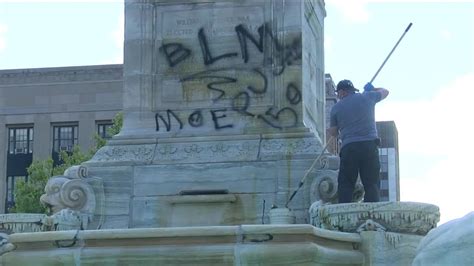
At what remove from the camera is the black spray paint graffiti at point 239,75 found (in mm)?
16875

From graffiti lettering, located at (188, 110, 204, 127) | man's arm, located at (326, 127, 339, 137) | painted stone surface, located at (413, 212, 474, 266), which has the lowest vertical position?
painted stone surface, located at (413, 212, 474, 266)

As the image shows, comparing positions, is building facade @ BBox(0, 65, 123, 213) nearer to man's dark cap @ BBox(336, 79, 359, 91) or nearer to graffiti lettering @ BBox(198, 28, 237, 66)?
graffiti lettering @ BBox(198, 28, 237, 66)

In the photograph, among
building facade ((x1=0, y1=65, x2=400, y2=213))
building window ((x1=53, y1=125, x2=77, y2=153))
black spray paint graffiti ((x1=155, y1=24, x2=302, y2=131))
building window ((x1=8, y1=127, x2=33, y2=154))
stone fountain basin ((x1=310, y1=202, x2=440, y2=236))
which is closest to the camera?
stone fountain basin ((x1=310, y1=202, x2=440, y2=236))

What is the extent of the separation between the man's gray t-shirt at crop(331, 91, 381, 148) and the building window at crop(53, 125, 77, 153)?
5066cm

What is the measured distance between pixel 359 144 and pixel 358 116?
32 centimetres

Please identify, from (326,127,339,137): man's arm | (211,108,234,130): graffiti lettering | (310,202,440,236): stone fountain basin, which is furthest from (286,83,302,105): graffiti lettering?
(310,202,440,236): stone fountain basin

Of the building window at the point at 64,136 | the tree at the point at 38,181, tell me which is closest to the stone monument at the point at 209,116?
the tree at the point at 38,181

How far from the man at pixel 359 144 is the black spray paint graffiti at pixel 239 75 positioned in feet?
6.56

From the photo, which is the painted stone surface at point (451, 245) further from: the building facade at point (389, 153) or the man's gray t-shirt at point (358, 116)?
the building facade at point (389, 153)

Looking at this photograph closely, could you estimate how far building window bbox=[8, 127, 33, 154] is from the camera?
6638 centimetres

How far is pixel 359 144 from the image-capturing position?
14797mm

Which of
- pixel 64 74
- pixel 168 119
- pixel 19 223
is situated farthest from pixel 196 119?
pixel 64 74

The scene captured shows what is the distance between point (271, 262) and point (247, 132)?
450 cm

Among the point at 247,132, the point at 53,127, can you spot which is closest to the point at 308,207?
the point at 247,132
